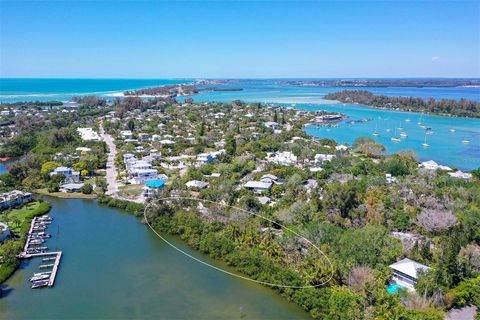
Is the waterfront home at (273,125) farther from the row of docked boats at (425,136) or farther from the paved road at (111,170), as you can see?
the paved road at (111,170)

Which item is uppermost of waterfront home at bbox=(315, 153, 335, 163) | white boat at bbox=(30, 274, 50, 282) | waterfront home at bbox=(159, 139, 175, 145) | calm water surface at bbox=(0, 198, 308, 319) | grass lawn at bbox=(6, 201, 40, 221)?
waterfront home at bbox=(159, 139, 175, 145)

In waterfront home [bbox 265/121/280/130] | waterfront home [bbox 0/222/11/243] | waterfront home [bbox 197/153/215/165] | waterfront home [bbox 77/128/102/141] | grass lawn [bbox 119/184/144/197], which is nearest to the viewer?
waterfront home [bbox 0/222/11/243]

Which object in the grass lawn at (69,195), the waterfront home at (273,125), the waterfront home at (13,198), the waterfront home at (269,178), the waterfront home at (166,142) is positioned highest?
the waterfront home at (273,125)

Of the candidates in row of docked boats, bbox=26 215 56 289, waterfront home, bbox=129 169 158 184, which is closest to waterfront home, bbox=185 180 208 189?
waterfront home, bbox=129 169 158 184

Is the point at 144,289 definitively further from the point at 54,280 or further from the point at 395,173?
the point at 395,173

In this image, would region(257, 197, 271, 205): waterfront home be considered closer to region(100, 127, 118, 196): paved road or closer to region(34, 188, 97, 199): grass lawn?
region(100, 127, 118, 196): paved road

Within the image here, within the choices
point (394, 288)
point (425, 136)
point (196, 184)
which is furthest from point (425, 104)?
point (394, 288)

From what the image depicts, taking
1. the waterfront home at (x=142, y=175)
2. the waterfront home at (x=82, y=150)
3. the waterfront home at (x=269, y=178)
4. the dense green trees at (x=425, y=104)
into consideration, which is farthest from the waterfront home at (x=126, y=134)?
the dense green trees at (x=425, y=104)
